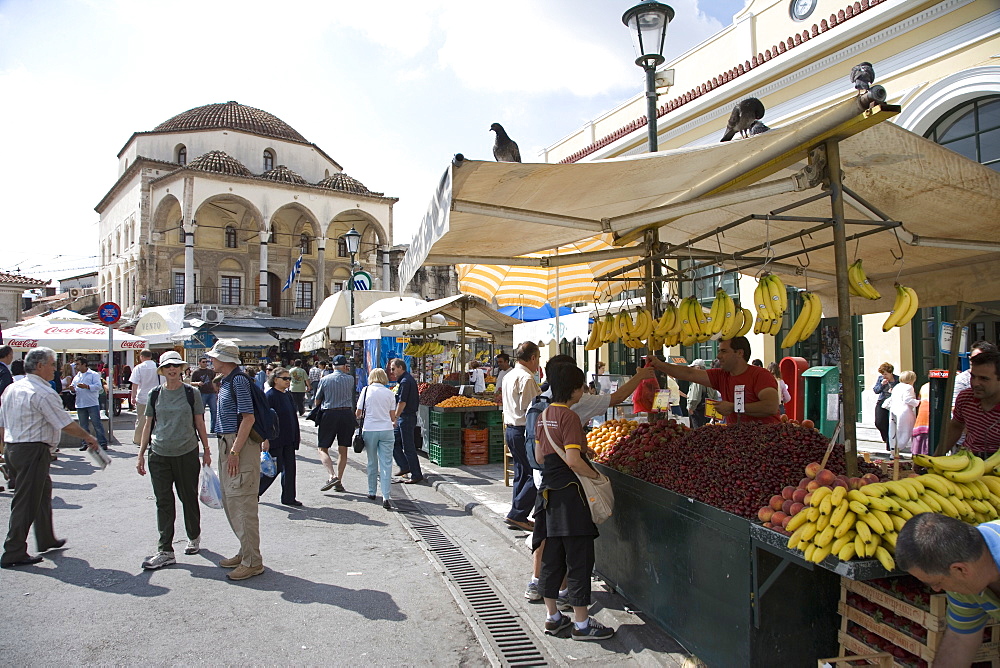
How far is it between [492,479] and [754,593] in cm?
635

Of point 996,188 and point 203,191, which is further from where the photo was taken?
point 203,191

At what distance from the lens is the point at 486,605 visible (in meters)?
4.75

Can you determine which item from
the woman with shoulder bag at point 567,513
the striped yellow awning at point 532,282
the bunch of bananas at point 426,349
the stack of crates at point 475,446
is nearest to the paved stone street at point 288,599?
the woman with shoulder bag at point 567,513

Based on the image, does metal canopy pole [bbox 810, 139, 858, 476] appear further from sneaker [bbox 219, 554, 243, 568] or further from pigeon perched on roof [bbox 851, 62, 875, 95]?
sneaker [bbox 219, 554, 243, 568]

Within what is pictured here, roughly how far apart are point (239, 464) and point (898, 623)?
456cm

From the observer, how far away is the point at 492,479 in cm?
920

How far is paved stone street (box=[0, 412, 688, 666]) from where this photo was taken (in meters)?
3.89

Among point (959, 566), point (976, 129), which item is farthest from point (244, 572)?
point (976, 129)

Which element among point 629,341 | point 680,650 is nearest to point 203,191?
point 629,341

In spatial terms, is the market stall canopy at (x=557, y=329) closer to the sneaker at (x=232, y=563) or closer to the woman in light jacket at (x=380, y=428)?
the woman in light jacket at (x=380, y=428)

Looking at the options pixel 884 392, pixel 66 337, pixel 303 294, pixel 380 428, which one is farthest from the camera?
pixel 303 294

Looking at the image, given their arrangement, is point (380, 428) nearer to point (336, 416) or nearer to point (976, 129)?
point (336, 416)

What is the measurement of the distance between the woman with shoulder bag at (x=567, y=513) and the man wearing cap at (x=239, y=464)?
252cm

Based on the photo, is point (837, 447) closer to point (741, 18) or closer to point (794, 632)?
point (794, 632)
